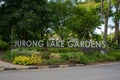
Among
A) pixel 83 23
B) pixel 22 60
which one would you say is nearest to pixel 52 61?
pixel 22 60

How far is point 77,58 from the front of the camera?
24719 millimetres

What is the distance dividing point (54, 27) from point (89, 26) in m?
4.70

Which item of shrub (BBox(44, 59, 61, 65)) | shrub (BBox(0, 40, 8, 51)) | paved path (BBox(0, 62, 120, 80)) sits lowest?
paved path (BBox(0, 62, 120, 80))

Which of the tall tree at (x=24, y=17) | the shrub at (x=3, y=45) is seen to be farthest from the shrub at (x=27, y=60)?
the shrub at (x=3, y=45)

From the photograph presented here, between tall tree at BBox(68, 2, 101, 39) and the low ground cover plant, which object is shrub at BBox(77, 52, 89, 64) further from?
tall tree at BBox(68, 2, 101, 39)

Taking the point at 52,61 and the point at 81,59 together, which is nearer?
the point at 52,61

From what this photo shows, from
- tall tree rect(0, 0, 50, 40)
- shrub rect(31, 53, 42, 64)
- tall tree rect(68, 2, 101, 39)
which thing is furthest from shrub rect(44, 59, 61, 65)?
tall tree rect(68, 2, 101, 39)

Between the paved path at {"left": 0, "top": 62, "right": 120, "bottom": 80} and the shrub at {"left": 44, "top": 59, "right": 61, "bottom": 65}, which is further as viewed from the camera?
the shrub at {"left": 44, "top": 59, "right": 61, "bottom": 65}

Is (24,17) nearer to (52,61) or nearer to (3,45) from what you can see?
(3,45)

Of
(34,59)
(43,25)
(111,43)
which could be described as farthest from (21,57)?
(111,43)

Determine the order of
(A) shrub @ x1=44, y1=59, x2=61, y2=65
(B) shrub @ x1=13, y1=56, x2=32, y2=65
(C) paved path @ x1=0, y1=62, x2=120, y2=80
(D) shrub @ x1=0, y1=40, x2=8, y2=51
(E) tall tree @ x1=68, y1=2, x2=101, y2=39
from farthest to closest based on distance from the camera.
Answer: (E) tall tree @ x1=68, y1=2, x2=101, y2=39 → (D) shrub @ x1=0, y1=40, x2=8, y2=51 → (A) shrub @ x1=44, y1=59, x2=61, y2=65 → (B) shrub @ x1=13, y1=56, x2=32, y2=65 → (C) paved path @ x1=0, y1=62, x2=120, y2=80

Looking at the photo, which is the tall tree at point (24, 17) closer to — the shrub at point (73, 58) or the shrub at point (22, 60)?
the shrub at point (73, 58)

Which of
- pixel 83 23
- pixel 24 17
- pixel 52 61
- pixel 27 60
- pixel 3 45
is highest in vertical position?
pixel 24 17

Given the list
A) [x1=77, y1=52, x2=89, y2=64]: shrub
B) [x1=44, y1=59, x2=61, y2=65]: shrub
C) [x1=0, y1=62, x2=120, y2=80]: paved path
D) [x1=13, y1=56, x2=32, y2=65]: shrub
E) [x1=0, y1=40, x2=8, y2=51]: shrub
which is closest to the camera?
[x1=0, y1=62, x2=120, y2=80]: paved path
